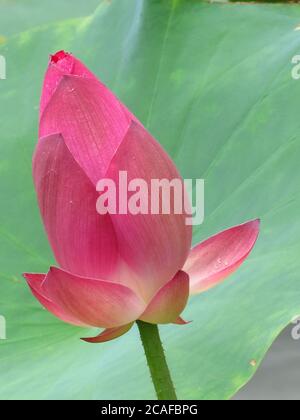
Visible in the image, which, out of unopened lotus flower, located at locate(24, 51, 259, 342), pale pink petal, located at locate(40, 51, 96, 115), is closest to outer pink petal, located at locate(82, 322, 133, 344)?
unopened lotus flower, located at locate(24, 51, 259, 342)

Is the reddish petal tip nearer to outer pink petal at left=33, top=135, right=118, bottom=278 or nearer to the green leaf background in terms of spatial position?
outer pink petal at left=33, top=135, right=118, bottom=278

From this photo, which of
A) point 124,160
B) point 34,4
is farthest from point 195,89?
point 34,4

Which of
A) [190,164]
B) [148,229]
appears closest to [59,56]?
[148,229]

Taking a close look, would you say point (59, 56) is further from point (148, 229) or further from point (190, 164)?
point (190, 164)

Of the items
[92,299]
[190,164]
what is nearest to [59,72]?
[92,299]

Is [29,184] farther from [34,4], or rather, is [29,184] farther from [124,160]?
[34,4]

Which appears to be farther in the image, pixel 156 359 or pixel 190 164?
pixel 190 164

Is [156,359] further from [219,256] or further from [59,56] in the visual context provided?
[59,56]

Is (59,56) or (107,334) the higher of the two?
(59,56)
